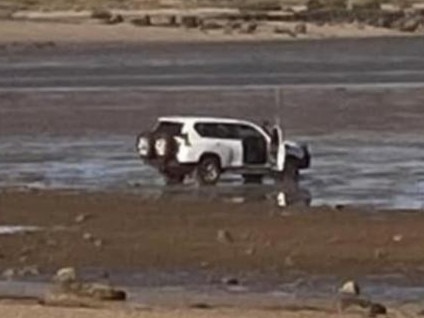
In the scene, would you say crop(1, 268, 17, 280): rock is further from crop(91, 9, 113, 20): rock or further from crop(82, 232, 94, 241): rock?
crop(91, 9, 113, 20): rock

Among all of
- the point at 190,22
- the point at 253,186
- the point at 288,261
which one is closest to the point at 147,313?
the point at 288,261

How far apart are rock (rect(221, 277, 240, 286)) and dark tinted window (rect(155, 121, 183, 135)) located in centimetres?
1125

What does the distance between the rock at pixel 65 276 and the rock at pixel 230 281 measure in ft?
4.61

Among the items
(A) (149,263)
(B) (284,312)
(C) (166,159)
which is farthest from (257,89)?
(B) (284,312)

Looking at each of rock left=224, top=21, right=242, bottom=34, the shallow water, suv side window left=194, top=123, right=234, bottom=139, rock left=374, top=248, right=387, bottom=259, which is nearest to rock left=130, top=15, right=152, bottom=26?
rock left=224, top=21, right=242, bottom=34

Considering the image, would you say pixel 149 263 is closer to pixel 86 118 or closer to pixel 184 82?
pixel 86 118

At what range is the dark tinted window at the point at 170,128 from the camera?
31031mm

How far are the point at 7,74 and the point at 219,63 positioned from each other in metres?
7.34

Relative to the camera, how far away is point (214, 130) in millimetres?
31141

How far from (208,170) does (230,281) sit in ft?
35.0

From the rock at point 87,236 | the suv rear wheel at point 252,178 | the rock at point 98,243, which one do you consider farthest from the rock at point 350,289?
the suv rear wheel at point 252,178

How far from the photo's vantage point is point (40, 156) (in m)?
33.6

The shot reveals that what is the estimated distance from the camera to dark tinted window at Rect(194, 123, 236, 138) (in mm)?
30895

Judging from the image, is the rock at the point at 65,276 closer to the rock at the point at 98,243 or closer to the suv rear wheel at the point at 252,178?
the rock at the point at 98,243
